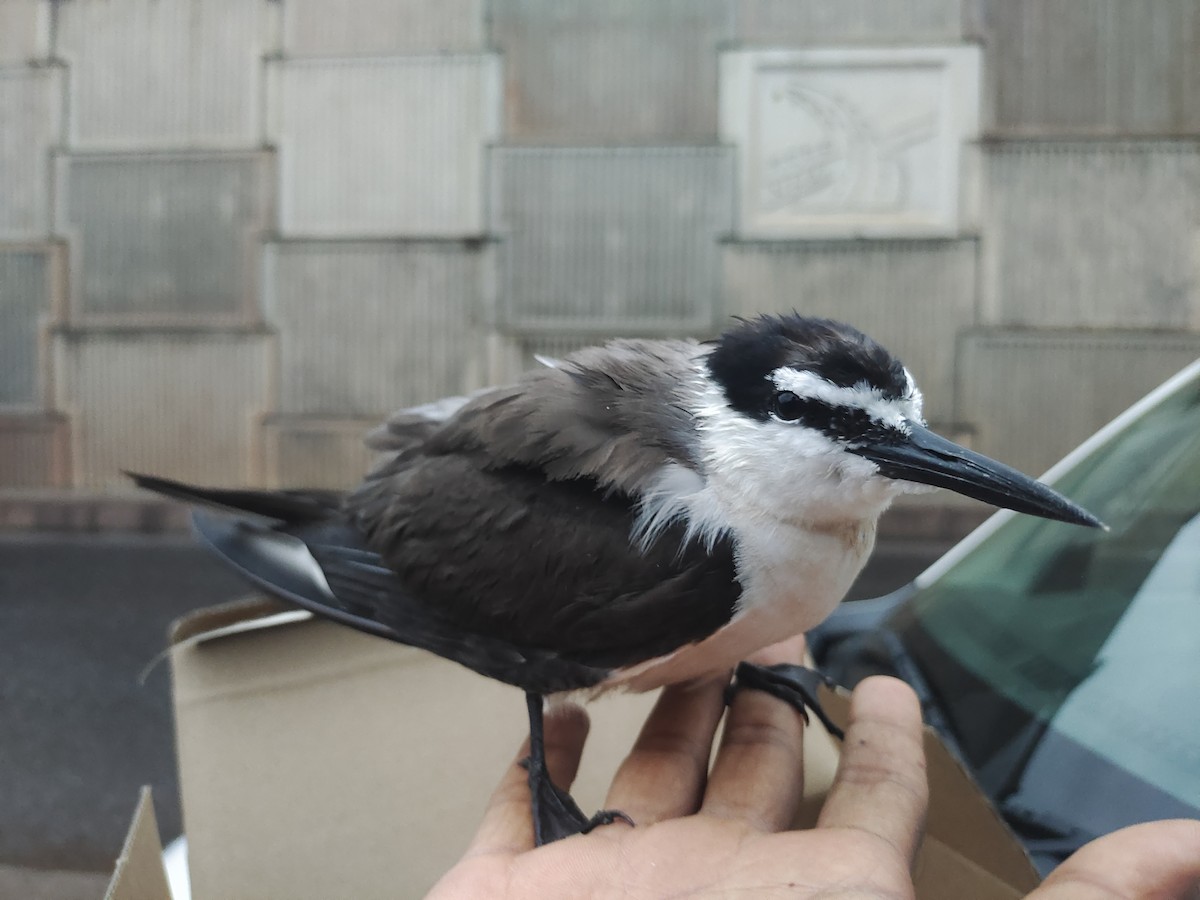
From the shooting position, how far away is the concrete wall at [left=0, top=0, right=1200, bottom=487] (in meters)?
3.22

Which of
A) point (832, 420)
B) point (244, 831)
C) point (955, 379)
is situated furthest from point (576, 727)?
point (955, 379)

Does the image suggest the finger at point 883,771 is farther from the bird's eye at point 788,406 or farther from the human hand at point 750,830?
the bird's eye at point 788,406

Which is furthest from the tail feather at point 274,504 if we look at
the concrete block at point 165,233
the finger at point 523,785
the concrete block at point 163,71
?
the concrete block at point 163,71

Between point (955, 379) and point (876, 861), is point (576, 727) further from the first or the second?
point (955, 379)

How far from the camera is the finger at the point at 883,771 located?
2.52 feet

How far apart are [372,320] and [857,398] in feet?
9.69

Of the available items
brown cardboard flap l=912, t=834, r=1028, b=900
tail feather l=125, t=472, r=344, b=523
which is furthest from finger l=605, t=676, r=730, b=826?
tail feather l=125, t=472, r=344, b=523

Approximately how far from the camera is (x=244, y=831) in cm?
86

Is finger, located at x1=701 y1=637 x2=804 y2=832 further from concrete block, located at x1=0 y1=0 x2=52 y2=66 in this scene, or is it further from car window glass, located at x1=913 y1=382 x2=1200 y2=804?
concrete block, located at x1=0 y1=0 x2=52 y2=66

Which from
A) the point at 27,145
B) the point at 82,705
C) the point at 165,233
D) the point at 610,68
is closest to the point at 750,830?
the point at 82,705

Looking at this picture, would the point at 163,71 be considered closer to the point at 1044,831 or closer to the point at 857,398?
the point at 857,398

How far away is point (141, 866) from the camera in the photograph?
2.32ft

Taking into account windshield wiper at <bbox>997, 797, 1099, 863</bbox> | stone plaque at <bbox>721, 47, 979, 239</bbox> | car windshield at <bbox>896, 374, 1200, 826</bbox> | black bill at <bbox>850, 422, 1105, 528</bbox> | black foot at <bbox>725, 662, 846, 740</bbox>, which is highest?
stone plaque at <bbox>721, 47, 979, 239</bbox>

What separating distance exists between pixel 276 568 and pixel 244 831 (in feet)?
1.10
